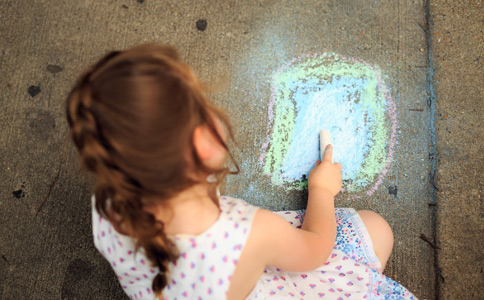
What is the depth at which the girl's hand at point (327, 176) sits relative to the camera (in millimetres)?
1487

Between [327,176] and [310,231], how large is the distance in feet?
1.00

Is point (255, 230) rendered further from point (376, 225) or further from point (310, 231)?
point (376, 225)

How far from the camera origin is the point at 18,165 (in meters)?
1.66

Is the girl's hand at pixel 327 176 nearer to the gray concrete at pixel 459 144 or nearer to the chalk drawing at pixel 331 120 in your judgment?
the chalk drawing at pixel 331 120

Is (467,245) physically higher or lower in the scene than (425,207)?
lower

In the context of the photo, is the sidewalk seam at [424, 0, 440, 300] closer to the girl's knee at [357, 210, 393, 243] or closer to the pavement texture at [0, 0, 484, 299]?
the pavement texture at [0, 0, 484, 299]

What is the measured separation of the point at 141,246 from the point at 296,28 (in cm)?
121

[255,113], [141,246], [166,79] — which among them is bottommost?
[141,246]

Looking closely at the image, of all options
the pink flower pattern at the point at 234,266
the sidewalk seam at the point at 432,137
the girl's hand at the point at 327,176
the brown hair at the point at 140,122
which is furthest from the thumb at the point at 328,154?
the brown hair at the point at 140,122

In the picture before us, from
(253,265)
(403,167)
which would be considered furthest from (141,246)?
(403,167)

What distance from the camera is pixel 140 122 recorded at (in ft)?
2.52

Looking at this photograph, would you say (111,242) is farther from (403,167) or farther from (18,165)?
(403,167)

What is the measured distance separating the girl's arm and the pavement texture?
0.51 feet

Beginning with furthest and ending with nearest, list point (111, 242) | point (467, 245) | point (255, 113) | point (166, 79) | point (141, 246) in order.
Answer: point (255, 113) → point (467, 245) → point (111, 242) → point (141, 246) → point (166, 79)
